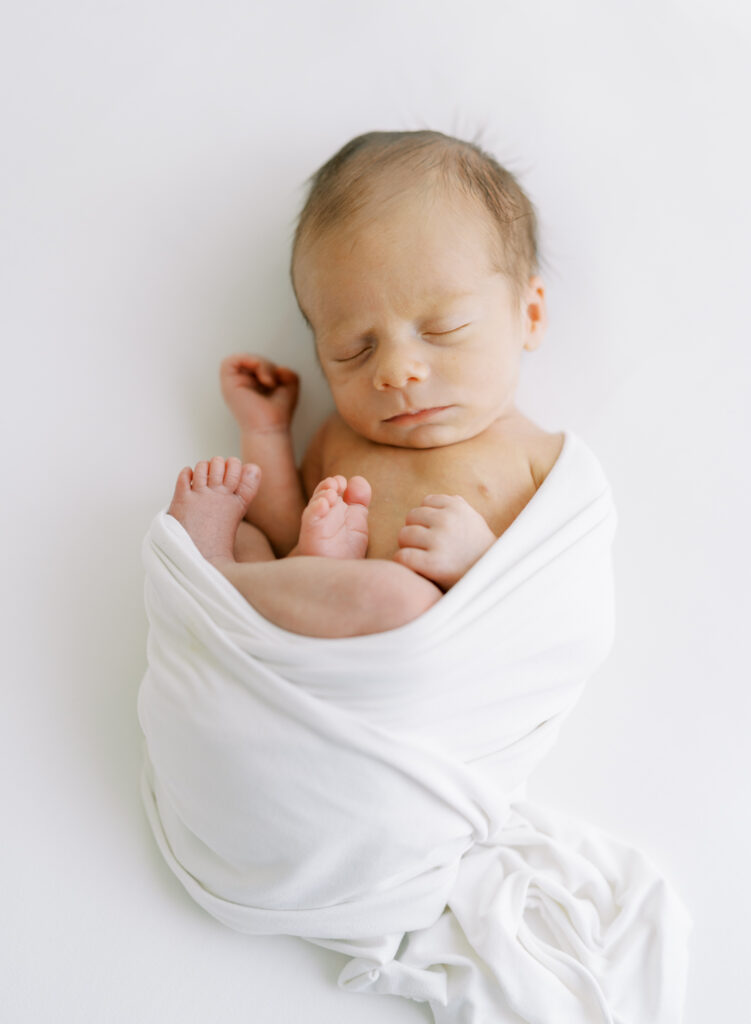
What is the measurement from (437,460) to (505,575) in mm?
235

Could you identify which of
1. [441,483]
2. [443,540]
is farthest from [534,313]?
[443,540]

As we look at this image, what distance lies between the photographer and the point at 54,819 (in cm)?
125

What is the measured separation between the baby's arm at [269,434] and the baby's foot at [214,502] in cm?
7

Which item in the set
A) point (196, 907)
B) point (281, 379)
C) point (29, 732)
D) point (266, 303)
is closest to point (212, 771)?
point (196, 907)

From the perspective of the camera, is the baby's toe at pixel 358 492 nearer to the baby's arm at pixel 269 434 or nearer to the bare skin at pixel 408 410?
the bare skin at pixel 408 410

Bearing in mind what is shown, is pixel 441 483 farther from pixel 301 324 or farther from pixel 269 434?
pixel 301 324

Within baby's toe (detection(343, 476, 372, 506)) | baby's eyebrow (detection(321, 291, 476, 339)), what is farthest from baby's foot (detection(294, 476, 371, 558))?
baby's eyebrow (detection(321, 291, 476, 339))

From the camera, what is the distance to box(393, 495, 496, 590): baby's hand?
1.13m

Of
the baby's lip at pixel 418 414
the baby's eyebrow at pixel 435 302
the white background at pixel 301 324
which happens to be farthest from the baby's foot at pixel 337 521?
the white background at pixel 301 324

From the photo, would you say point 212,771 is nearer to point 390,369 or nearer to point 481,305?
point 390,369

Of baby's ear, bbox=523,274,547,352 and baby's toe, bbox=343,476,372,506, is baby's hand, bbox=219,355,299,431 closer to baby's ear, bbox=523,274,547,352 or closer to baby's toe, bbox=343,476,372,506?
baby's toe, bbox=343,476,372,506

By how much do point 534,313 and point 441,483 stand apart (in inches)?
13.2

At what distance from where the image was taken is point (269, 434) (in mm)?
1431

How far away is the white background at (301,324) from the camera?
4.54ft
